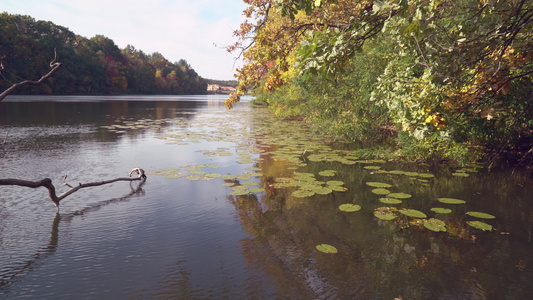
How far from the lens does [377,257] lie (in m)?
4.28

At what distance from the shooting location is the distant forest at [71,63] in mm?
54125

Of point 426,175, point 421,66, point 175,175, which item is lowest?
point 175,175

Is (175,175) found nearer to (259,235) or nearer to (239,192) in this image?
(239,192)

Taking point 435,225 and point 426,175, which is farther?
point 426,175

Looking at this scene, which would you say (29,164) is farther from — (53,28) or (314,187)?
(53,28)

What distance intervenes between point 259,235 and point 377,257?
166 cm

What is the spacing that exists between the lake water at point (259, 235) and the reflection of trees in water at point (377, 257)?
0.02 m

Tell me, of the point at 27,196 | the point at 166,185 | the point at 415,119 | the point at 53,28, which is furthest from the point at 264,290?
the point at 53,28

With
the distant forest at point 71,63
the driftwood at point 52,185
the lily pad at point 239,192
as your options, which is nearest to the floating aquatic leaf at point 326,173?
the lily pad at point 239,192

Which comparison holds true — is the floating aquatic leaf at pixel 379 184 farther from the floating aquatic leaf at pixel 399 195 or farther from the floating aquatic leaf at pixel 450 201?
the floating aquatic leaf at pixel 450 201

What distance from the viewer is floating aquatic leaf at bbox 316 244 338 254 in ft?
14.3

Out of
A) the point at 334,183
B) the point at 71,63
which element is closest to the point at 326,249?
the point at 334,183

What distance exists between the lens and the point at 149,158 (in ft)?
33.9

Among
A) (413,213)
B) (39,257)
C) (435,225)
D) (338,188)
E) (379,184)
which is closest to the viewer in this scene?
(39,257)
